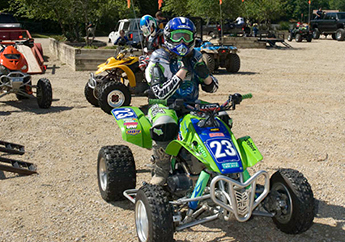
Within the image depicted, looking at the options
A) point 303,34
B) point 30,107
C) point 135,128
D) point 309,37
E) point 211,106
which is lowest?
point 309,37

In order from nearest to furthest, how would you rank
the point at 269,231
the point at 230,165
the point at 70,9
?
1. the point at 230,165
2. the point at 269,231
3. the point at 70,9

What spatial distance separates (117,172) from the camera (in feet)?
15.1

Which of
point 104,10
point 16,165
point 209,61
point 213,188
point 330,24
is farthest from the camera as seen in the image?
point 330,24

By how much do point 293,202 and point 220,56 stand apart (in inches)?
504

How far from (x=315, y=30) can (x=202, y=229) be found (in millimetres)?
33676

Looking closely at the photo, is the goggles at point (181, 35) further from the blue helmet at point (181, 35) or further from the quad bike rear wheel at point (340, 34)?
the quad bike rear wheel at point (340, 34)

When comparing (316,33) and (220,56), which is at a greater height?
(220,56)

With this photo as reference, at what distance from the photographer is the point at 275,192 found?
3.94 metres

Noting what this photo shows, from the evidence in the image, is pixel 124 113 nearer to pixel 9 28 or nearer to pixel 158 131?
pixel 158 131

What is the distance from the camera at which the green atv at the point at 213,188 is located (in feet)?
11.6

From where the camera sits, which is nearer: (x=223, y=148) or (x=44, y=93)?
(x=223, y=148)

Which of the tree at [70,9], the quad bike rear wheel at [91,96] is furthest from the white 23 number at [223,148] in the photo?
the tree at [70,9]

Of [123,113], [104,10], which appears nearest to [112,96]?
[123,113]

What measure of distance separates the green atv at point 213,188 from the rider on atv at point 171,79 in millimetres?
135
